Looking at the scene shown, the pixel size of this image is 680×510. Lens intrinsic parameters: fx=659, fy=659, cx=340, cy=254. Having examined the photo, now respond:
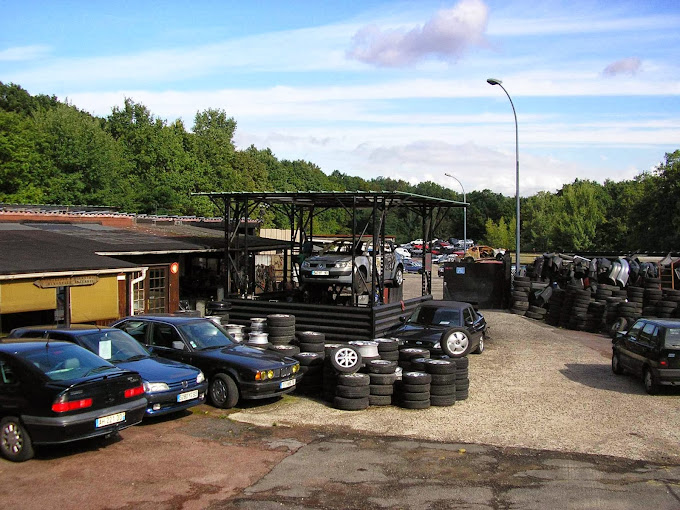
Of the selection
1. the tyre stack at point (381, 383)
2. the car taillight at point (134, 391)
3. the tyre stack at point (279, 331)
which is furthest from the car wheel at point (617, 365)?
the car taillight at point (134, 391)

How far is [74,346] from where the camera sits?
9.20m

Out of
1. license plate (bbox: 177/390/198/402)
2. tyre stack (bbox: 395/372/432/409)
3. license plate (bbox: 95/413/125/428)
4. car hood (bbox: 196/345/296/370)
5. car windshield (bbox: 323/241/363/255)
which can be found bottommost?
tyre stack (bbox: 395/372/432/409)

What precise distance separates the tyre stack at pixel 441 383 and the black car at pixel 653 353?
13.5ft

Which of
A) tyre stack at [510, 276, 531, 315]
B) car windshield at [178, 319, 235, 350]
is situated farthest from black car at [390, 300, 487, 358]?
tyre stack at [510, 276, 531, 315]

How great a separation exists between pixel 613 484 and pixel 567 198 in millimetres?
62087

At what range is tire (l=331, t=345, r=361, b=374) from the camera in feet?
39.1

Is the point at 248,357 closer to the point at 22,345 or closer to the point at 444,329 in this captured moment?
the point at 22,345

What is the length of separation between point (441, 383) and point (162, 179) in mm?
43674

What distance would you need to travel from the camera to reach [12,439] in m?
8.14

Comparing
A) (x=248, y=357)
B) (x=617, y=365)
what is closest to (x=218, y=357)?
(x=248, y=357)

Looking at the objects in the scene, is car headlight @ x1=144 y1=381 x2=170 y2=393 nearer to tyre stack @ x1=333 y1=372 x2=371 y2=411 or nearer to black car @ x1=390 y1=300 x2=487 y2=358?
tyre stack @ x1=333 y1=372 x2=371 y2=411

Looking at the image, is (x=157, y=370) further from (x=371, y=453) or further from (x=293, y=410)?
(x=371, y=453)

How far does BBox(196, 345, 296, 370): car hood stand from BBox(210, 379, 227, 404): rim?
0.39m

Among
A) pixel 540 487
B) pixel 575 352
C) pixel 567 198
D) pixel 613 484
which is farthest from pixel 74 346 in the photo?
pixel 567 198
